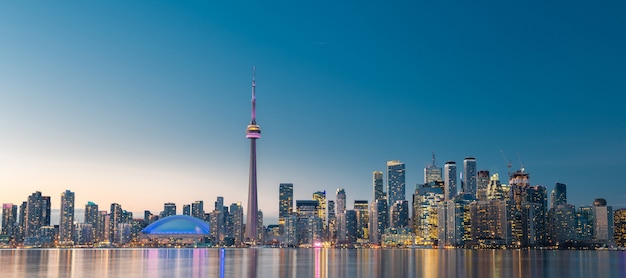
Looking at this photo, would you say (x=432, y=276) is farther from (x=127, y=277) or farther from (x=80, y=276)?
(x=80, y=276)

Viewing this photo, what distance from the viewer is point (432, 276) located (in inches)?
3740

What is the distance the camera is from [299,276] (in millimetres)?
96312

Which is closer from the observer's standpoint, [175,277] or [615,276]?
[175,277]

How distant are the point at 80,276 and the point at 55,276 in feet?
13.2

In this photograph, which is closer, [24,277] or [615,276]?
[24,277]

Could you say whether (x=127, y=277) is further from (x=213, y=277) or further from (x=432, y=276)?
(x=432, y=276)

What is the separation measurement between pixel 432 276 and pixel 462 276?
16.9 ft

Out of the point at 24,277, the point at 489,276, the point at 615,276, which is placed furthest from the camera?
the point at 615,276

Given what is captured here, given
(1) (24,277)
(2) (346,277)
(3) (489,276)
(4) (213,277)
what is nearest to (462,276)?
(3) (489,276)

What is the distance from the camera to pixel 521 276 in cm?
10156

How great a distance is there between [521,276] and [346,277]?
1138 inches

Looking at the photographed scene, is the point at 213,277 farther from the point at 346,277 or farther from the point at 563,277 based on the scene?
the point at 563,277

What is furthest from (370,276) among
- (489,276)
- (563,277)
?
(563,277)

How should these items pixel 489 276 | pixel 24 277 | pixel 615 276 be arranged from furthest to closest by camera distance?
1. pixel 615 276
2. pixel 489 276
3. pixel 24 277
